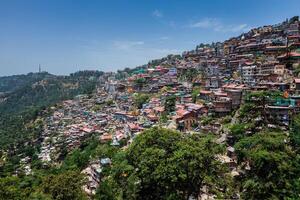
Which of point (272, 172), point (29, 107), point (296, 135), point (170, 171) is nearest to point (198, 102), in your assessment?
point (296, 135)

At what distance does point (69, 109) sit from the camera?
84312 millimetres

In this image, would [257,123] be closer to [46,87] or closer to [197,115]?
[197,115]

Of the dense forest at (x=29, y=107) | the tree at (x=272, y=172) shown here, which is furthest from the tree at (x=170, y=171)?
the dense forest at (x=29, y=107)

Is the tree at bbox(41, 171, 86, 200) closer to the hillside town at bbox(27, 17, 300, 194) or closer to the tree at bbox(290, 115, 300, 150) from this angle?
the hillside town at bbox(27, 17, 300, 194)

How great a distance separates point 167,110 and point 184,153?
29.3m

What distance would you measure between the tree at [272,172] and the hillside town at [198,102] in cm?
690

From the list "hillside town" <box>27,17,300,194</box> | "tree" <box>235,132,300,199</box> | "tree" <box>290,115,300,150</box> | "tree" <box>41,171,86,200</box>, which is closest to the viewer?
"tree" <box>235,132,300,199</box>

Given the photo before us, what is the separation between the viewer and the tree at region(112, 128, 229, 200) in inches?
604

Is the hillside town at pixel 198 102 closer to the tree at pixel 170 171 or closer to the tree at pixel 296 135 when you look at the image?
the tree at pixel 296 135

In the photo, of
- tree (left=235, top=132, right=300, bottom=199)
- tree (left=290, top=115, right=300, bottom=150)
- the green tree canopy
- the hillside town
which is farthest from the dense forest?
tree (left=290, top=115, right=300, bottom=150)

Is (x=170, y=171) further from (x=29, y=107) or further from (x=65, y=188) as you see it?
(x=29, y=107)

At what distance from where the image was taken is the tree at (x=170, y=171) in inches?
604

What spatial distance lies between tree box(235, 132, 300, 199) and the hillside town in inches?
272

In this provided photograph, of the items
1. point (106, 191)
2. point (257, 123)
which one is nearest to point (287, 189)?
point (257, 123)
